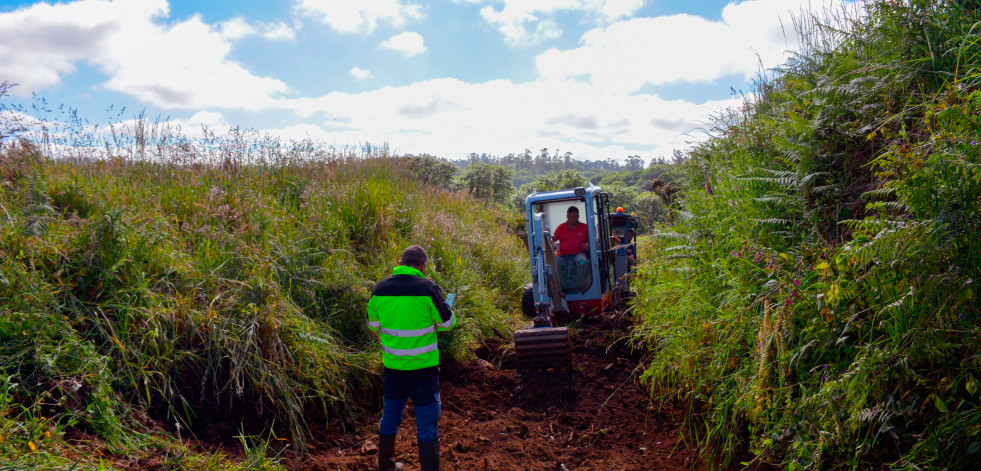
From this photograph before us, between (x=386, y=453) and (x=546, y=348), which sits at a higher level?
(x=546, y=348)

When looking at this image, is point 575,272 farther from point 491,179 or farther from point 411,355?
point 491,179

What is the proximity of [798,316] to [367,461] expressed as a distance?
3383mm

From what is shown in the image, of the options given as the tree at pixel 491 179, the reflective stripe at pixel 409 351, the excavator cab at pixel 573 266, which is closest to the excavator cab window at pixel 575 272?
the excavator cab at pixel 573 266

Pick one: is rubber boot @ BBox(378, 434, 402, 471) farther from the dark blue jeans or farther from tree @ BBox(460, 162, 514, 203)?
tree @ BBox(460, 162, 514, 203)

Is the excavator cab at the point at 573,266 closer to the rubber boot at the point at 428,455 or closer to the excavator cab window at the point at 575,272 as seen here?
the excavator cab window at the point at 575,272

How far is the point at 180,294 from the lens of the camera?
4.59 m

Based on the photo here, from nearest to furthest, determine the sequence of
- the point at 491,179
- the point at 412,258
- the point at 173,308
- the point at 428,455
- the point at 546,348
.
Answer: the point at 428,455 < the point at 412,258 < the point at 173,308 < the point at 546,348 < the point at 491,179

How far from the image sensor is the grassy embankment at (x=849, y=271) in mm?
2473

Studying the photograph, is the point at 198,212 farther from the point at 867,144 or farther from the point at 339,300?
the point at 867,144

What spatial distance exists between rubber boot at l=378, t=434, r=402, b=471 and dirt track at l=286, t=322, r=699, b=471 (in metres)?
0.19

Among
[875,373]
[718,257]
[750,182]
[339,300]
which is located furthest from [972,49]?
[339,300]

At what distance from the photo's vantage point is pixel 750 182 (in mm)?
4637

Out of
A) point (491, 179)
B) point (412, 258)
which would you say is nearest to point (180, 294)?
point (412, 258)

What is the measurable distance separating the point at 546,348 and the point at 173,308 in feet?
11.8
